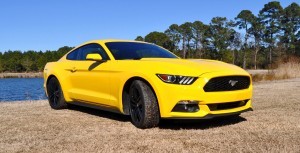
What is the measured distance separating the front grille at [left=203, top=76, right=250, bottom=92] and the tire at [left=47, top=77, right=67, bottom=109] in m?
3.53

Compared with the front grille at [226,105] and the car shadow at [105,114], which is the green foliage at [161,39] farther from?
the front grille at [226,105]

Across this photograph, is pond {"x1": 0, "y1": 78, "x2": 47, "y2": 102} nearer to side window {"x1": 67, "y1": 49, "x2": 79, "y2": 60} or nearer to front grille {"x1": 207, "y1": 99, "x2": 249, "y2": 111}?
side window {"x1": 67, "y1": 49, "x2": 79, "y2": 60}

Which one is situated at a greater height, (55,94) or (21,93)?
(55,94)

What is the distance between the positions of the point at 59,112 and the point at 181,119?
3122mm

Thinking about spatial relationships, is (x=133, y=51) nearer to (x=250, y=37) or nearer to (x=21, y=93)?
(x=21, y=93)

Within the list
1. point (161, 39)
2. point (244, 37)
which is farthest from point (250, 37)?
point (161, 39)

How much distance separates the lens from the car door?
6.03 m

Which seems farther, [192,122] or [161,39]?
[161,39]

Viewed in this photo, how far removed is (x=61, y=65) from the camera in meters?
7.50

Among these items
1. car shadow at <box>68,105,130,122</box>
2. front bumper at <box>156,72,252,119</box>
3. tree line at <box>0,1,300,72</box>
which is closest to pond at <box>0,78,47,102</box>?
car shadow at <box>68,105,130,122</box>

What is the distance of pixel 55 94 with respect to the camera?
7668 millimetres

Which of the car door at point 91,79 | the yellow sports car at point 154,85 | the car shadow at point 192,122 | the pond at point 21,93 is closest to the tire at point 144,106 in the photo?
the yellow sports car at point 154,85

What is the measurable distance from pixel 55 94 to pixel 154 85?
3.30m

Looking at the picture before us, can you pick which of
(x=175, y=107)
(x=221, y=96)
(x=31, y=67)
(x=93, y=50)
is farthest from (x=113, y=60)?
(x=31, y=67)
